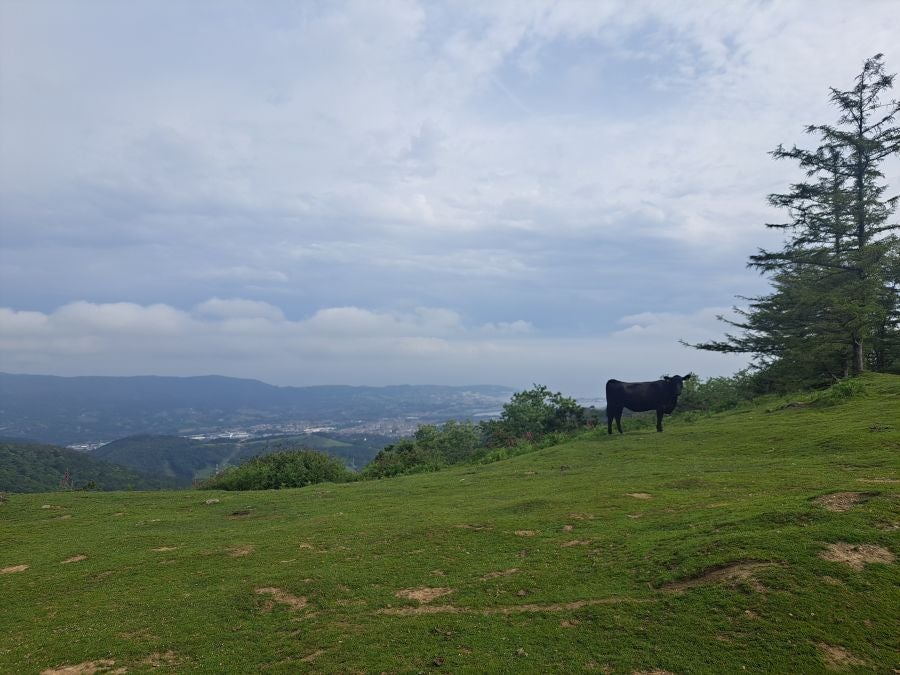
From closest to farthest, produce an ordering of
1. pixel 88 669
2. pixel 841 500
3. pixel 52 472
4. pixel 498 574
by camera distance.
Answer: pixel 88 669 < pixel 498 574 < pixel 841 500 < pixel 52 472

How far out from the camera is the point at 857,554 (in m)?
7.68

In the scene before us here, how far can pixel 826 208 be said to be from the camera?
31391 mm

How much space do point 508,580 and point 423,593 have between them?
1.50m

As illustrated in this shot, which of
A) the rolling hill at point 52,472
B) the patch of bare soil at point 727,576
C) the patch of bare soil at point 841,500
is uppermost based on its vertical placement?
the patch of bare soil at point 841,500

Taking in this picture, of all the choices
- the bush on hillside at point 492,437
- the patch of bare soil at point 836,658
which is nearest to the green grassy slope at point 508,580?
the patch of bare soil at point 836,658

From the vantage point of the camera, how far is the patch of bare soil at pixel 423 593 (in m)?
8.72

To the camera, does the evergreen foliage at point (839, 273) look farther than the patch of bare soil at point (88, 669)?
Yes

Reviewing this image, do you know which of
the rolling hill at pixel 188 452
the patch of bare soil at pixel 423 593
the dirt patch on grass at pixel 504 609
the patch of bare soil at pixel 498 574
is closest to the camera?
the dirt patch on grass at pixel 504 609

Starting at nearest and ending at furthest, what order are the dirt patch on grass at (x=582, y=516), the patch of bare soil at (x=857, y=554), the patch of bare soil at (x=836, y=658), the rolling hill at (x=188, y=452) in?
the patch of bare soil at (x=836, y=658), the patch of bare soil at (x=857, y=554), the dirt patch on grass at (x=582, y=516), the rolling hill at (x=188, y=452)

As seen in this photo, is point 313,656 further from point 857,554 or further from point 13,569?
point 13,569

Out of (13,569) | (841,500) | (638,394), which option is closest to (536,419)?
(638,394)

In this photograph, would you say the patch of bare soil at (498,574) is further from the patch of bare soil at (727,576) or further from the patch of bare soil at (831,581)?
the patch of bare soil at (831,581)

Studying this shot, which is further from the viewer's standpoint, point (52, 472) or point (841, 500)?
point (52, 472)

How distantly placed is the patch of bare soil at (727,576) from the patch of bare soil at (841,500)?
2635 mm
